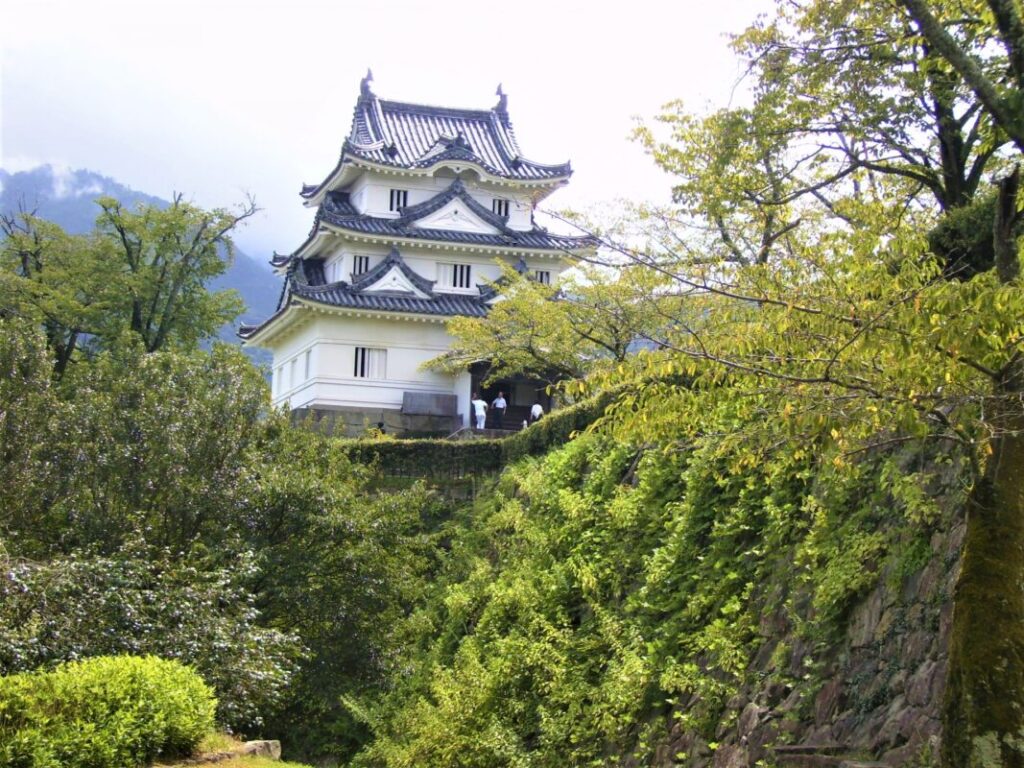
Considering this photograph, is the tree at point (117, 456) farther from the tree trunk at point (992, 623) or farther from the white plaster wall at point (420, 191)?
the white plaster wall at point (420, 191)

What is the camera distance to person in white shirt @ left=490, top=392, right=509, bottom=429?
109 ft

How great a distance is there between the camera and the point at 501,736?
12125mm

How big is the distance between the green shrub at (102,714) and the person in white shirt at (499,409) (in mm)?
22623

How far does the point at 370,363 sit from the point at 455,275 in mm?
4742

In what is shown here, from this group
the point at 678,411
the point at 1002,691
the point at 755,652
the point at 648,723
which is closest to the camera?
the point at 1002,691

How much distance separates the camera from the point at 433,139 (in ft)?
136

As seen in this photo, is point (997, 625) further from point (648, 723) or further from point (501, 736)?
point (501, 736)

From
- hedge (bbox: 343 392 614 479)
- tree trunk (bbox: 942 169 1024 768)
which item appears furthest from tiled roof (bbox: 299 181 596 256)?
tree trunk (bbox: 942 169 1024 768)

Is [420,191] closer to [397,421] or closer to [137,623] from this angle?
[397,421]

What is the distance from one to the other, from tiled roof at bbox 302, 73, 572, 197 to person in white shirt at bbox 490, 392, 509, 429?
9026 mm

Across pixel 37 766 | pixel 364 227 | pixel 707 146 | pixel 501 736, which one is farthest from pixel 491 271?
pixel 37 766

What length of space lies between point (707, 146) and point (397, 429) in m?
20.4

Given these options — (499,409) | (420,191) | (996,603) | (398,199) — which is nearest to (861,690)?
(996,603)

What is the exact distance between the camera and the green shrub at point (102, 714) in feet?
29.8
